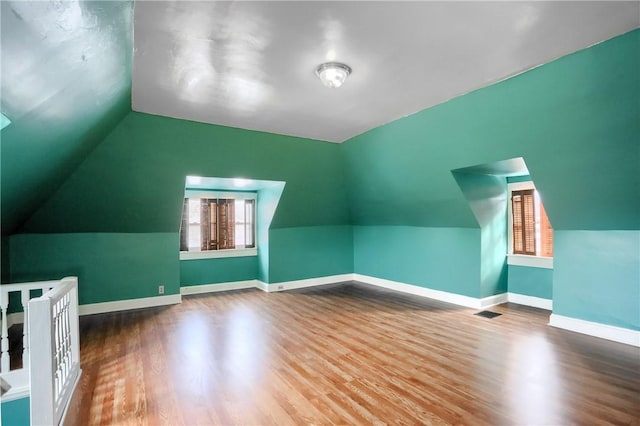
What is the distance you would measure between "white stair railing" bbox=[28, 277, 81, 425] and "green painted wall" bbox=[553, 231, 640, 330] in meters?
4.89

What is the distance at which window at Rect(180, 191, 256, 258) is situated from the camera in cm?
562

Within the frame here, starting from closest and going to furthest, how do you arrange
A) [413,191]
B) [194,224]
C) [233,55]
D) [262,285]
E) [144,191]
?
1. [233,55]
2. [144,191]
3. [413,191]
4. [194,224]
5. [262,285]

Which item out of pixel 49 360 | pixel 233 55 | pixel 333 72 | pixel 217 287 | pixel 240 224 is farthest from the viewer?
pixel 240 224

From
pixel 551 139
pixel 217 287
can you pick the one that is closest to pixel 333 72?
pixel 551 139

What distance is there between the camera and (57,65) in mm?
1771

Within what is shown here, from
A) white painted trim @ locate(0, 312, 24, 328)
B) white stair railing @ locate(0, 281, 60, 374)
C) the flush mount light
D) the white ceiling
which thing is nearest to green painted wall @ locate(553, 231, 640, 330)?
the white ceiling

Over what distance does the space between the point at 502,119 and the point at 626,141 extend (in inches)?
37.8

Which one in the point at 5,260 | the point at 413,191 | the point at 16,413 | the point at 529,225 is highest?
the point at 413,191

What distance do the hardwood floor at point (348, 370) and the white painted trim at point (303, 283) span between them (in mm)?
1316

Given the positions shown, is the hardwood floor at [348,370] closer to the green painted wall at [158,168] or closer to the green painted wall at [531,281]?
the green painted wall at [531,281]

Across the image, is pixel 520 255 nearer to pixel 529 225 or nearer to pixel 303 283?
pixel 529 225

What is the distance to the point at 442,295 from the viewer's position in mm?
5086

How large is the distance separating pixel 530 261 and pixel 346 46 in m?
4.29

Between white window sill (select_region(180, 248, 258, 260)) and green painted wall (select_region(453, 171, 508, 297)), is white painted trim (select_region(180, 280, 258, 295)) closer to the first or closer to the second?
white window sill (select_region(180, 248, 258, 260))
